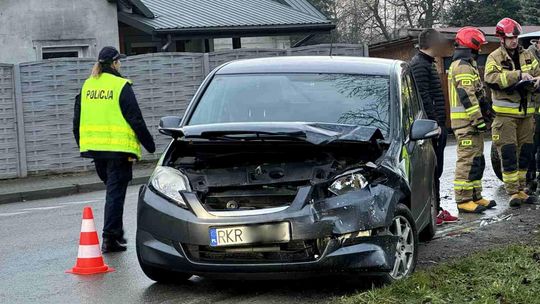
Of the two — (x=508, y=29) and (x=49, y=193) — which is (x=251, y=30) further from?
(x=508, y=29)

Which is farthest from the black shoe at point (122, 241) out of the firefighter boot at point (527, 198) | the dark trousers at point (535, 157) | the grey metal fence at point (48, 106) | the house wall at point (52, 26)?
the house wall at point (52, 26)

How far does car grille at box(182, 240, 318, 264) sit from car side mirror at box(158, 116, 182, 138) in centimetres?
93

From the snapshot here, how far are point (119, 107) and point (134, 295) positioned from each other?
2204mm

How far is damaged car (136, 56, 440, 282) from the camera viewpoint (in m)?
6.43

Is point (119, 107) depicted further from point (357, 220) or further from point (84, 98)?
point (357, 220)

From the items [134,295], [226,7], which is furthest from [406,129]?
[226,7]

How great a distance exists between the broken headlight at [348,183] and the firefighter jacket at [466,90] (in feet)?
13.5

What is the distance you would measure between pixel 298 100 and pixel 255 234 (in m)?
1.61

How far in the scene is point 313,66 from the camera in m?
8.01

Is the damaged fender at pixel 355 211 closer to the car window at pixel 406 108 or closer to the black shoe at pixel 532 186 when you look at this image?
the car window at pixel 406 108

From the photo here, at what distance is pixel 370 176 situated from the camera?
6750 millimetres

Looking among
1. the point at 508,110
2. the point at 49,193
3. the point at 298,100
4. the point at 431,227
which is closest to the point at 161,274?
the point at 298,100

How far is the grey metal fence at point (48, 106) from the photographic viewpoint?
17.8 m

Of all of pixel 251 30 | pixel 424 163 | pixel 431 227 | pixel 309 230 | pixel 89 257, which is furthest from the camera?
pixel 251 30
